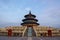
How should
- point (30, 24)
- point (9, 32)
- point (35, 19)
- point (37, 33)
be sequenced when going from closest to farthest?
point (9, 32)
point (37, 33)
point (30, 24)
point (35, 19)

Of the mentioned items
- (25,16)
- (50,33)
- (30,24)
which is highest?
(25,16)

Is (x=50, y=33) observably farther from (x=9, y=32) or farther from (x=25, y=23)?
(x=25, y=23)

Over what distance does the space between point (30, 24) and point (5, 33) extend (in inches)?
882

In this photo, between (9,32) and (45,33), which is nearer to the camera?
(9,32)

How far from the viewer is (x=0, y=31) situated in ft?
115

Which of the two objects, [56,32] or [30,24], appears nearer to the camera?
[56,32]

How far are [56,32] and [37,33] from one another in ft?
17.6

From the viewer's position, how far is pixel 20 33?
3391cm

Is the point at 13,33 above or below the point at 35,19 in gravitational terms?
below

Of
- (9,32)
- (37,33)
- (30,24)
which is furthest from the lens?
(30,24)

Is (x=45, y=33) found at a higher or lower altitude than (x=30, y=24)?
lower

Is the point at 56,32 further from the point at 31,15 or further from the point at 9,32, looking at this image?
the point at 31,15

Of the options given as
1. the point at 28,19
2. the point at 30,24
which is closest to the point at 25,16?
the point at 28,19

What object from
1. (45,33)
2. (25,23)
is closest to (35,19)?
(25,23)
